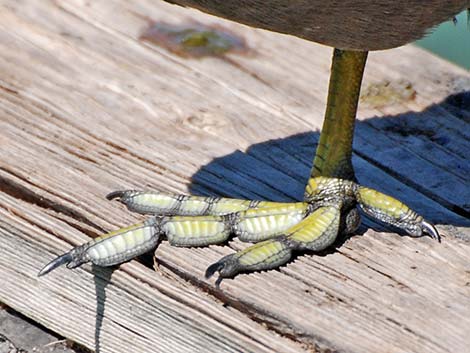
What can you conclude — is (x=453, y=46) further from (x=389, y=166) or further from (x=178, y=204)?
(x=178, y=204)

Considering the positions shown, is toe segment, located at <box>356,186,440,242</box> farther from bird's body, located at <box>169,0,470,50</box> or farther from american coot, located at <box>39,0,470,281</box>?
bird's body, located at <box>169,0,470,50</box>

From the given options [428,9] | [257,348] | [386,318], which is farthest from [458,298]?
[428,9]

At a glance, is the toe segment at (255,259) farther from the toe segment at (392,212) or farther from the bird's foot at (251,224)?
the toe segment at (392,212)

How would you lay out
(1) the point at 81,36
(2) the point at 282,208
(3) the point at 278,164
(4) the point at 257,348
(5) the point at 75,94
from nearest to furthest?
(4) the point at 257,348
(2) the point at 282,208
(3) the point at 278,164
(5) the point at 75,94
(1) the point at 81,36

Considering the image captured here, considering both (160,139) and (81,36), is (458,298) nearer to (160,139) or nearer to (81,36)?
(160,139)

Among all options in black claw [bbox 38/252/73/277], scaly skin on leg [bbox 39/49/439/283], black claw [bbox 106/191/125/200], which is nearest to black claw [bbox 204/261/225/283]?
scaly skin on leg [bbox 39/49/439/283]

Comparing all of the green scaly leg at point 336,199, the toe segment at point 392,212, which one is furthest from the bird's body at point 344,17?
the toe segment at point 392,212

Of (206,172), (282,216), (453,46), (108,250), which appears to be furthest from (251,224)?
(453,46)
